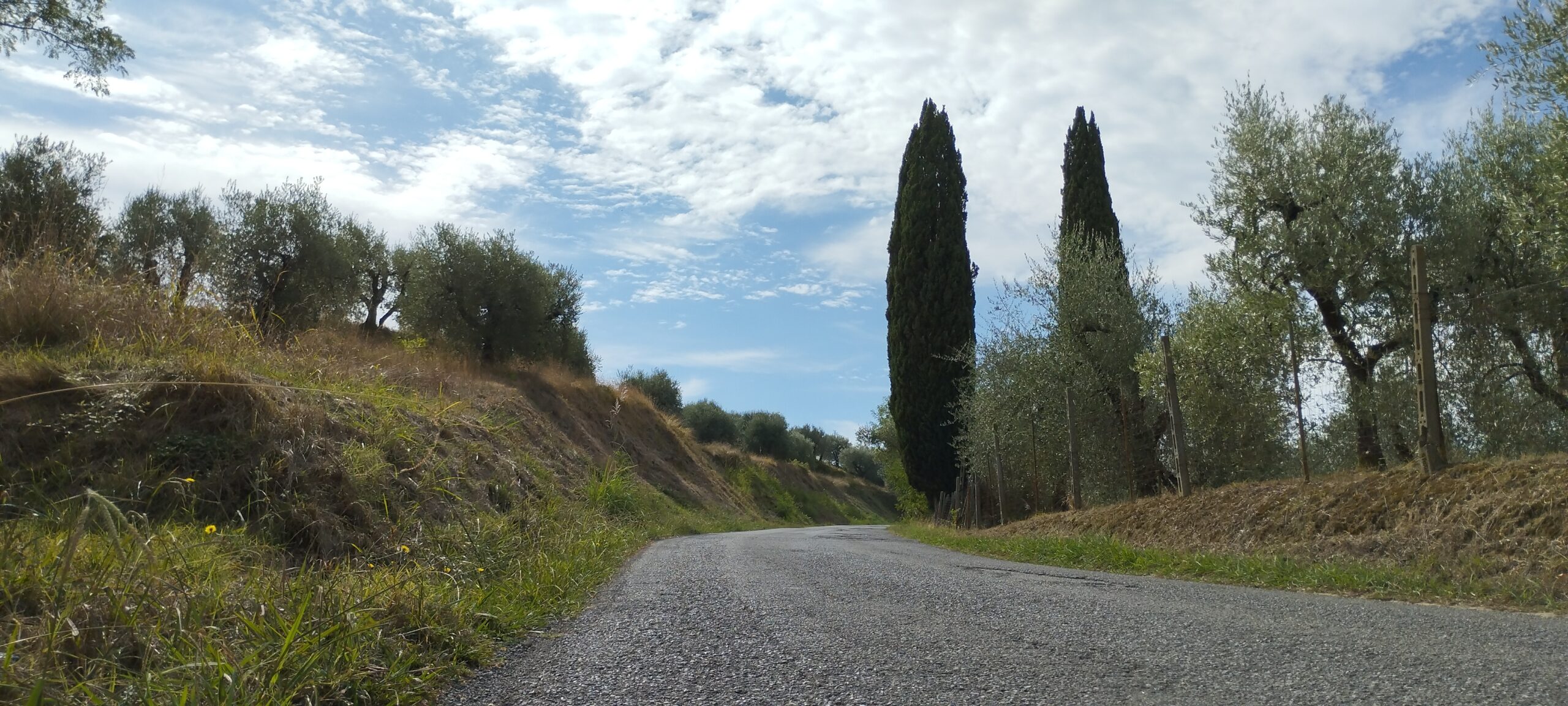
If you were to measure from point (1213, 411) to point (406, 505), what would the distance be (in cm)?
1094

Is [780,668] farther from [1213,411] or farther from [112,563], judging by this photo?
[1213,411]

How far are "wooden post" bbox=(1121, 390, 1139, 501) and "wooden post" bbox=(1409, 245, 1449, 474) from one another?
5.49 meters

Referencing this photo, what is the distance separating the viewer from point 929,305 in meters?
26.8

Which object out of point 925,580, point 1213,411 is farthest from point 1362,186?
point 925,580

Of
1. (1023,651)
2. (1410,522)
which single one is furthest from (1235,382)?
(1023,651)

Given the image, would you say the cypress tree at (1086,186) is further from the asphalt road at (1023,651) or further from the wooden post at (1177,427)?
the asphalt road at (1023,651)

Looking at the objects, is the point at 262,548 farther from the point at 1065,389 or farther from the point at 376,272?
the point at 376,272

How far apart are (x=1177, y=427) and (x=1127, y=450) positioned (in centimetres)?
248

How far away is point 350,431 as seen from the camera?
7.96 m

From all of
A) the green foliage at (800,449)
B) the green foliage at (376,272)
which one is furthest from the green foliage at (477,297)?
the green foliage at (800,449)

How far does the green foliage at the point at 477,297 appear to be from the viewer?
28.2 m

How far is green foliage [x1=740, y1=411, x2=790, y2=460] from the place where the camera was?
215 ft

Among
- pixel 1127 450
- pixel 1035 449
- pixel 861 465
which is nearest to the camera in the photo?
pixel 1127 450

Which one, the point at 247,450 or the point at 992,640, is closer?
the point at 992,640
